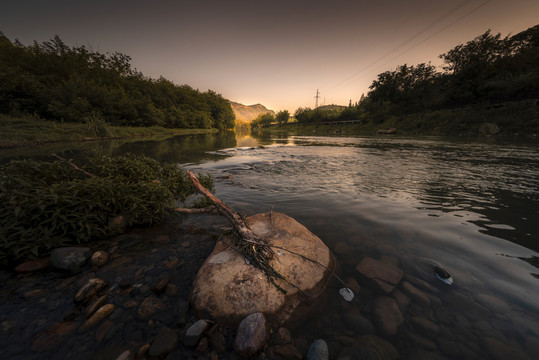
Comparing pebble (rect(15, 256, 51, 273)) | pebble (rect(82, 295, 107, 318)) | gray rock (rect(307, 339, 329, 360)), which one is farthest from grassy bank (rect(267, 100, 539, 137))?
pebble (rect(15, 256, 51, 273))

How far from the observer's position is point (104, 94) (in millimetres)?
33219

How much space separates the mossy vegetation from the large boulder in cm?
222

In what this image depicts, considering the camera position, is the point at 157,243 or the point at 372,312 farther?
the point at 157,243

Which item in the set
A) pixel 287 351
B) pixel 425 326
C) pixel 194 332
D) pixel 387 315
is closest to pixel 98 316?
pixel 194 332

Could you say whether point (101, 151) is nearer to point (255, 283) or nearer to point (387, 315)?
point (255, 283)

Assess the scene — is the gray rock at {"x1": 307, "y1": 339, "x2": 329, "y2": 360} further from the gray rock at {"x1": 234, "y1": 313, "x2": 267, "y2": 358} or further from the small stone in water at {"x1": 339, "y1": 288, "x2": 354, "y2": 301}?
the small stone in water at {"x1": 339, "y1": 288, "x2": 354, "y2": 301}

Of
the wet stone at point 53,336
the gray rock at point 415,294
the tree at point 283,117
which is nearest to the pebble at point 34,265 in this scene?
the wet stone at point 53,336

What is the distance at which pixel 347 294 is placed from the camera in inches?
92.6

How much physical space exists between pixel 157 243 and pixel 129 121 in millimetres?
47179

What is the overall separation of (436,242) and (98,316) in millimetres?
5160

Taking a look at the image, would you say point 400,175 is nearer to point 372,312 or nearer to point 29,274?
point 372,312

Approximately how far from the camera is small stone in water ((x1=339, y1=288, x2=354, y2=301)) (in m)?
2.30

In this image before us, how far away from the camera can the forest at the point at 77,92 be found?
26844 mm

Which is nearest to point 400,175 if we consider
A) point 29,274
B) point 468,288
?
point 468,288
